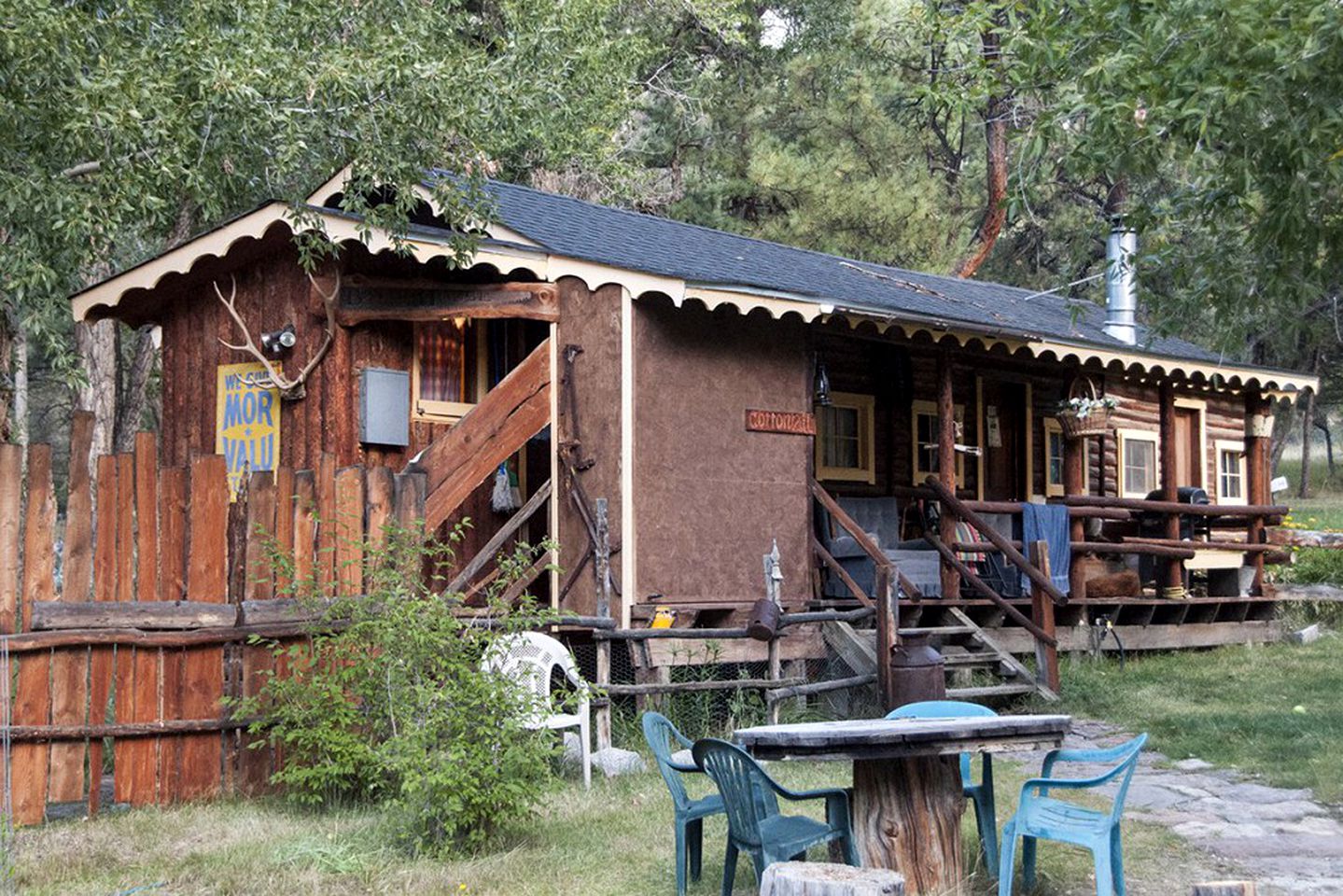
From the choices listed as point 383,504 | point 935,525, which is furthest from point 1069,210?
point 383,504

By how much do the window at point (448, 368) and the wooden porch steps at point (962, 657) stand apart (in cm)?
375

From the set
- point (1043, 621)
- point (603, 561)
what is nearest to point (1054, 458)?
point (1043, 621)

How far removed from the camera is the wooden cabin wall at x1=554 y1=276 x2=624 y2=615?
12.1 metres

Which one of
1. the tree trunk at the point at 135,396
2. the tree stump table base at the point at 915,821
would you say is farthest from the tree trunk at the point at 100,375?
the tree stump table base at the point at 915,821

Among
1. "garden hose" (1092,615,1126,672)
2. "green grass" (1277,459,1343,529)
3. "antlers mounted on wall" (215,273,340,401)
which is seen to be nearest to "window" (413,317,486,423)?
"antlers mounted on wall" (215,273,340,401)

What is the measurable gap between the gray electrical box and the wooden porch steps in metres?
3.95

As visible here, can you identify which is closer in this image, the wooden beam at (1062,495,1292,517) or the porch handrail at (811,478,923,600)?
the porch handrail at (811,478,923,600)

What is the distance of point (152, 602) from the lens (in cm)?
888

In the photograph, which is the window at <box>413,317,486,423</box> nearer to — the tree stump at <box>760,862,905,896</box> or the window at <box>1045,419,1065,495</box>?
the tree stump at <box>760,862,905,896</box>

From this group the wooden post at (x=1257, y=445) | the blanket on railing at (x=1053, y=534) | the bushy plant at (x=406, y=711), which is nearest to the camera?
the bushy plant at (x=406, y=711)

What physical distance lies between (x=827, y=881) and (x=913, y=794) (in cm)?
187

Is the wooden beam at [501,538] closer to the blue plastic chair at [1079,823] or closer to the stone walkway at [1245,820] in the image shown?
the stone walkway at [1245,820]

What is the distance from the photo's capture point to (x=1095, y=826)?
6676mm

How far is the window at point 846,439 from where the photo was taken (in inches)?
645
